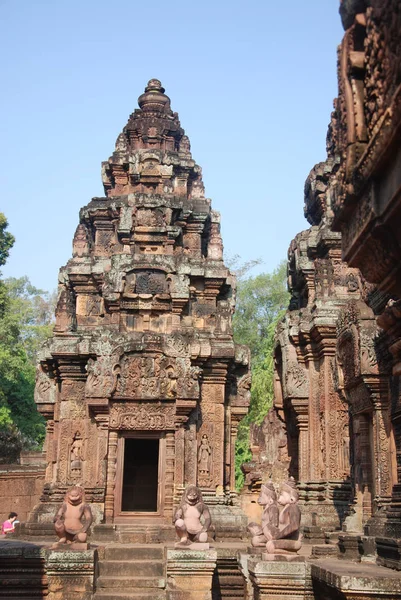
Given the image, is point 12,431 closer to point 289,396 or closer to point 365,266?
point 289,396

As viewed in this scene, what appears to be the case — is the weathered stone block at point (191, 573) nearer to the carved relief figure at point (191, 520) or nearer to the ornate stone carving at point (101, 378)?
the carved relief figure at point (191, 520)

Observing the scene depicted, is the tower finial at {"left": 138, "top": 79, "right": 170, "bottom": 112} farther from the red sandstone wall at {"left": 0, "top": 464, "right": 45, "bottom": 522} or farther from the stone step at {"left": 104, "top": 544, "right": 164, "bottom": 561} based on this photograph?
the stone step at {"left": 104, "top": 544, "right": 164, "bottom": 561}

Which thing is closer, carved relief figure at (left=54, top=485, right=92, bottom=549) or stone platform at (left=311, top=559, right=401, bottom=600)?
stone platform at (left=311, top=559, right=401, bottom=600)

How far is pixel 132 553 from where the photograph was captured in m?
11.4

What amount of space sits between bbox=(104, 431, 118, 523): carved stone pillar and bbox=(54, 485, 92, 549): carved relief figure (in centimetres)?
379

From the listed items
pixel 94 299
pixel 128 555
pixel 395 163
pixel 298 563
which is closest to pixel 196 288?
pixel 94 299

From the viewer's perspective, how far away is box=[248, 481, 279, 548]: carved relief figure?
8.48 m

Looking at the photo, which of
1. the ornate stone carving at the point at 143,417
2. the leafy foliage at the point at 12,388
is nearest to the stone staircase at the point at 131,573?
the ornate stone carving at the point at 143,417

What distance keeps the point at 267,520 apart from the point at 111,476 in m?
5.80

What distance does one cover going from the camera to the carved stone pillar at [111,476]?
1364cm

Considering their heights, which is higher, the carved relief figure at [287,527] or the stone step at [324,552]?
the carved relief figure at [287,527]

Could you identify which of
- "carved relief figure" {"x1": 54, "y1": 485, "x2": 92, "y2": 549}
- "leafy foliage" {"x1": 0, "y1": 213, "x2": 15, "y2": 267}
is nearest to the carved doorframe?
"carved relief figure" {"x1": 54, "y1": 485, "x2": 92, "y2": 549}

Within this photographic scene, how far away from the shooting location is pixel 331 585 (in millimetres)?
5996

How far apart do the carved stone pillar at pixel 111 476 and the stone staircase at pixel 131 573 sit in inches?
74.5
